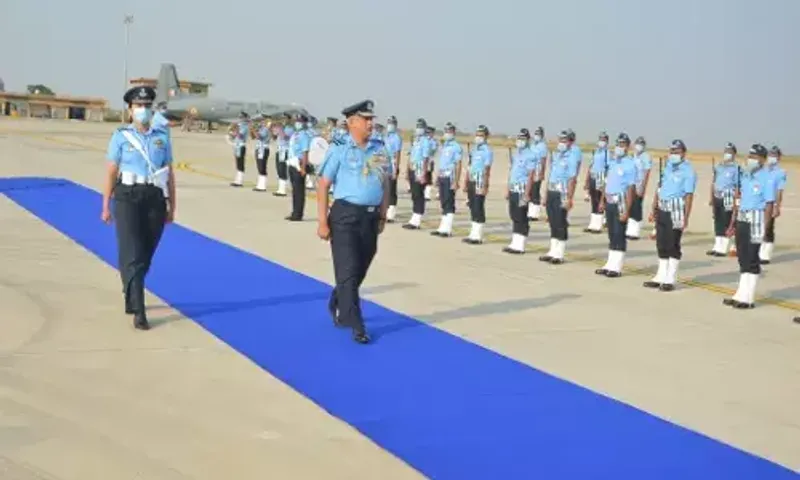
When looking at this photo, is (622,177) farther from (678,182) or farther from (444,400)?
(444,400)

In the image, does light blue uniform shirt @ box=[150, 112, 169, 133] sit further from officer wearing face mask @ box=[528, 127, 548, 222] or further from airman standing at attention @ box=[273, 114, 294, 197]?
airman standing at attention @ box=[273, 114, 294, 197]

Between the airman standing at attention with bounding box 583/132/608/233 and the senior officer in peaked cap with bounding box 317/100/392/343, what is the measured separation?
11.6m

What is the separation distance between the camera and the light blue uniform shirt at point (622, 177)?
12461 mm

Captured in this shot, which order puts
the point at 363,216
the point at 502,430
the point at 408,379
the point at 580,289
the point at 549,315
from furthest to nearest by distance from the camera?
the point at 580,289
the point at 549,315
the point at 363,216
the point at 408,379
the point at 502,430

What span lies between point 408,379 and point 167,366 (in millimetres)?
1723

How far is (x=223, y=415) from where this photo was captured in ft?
17.4

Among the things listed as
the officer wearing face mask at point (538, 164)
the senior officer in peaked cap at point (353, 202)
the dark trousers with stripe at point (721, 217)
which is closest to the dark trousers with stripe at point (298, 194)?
the officer wearing face mask at point (538, 164)

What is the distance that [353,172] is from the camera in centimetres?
729

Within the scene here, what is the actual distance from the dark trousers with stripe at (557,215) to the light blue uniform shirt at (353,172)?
6.16 meters

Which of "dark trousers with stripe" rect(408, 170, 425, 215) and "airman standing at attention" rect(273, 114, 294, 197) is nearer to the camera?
"dark trousers with stripe" rect(408, 170, 425, 215)

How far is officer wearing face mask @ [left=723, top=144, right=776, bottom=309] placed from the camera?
1035 centimetres

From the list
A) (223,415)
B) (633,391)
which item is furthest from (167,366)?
(633,391)

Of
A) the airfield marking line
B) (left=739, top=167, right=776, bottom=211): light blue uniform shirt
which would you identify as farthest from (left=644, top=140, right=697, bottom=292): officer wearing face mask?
(left=739, top=167, right=776, bottom=211): light blue uniform shirt

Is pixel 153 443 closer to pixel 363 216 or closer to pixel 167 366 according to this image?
pixel 167 366
